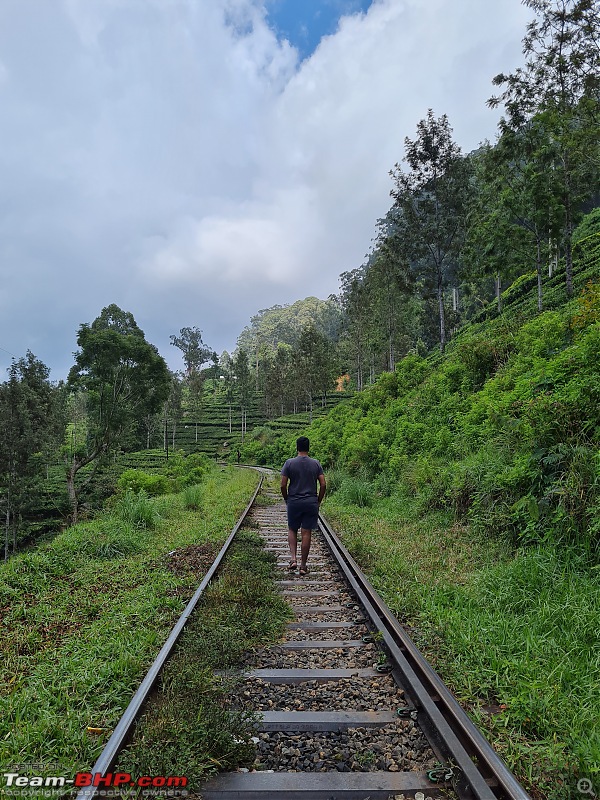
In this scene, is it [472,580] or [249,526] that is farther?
[249,526]

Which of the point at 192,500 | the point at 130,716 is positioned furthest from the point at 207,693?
the point at 192,500

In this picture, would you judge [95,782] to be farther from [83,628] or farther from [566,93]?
[566,93]

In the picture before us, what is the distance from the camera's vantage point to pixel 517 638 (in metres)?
3.68

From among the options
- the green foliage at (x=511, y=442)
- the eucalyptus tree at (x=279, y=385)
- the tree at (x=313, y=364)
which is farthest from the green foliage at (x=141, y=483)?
the eucalyptus tree at (x=279, y=385)

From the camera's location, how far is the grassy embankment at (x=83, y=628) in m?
2.70

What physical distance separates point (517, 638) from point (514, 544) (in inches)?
85.0

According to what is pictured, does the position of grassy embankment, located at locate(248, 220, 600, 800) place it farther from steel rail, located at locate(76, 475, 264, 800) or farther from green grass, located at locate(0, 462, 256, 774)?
green grass, located at locate(0, 462, 256, 774)

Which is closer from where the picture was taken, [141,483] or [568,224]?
[141,483]

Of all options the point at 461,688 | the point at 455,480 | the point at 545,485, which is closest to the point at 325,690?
the point at 461,688

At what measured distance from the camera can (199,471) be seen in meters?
26.0

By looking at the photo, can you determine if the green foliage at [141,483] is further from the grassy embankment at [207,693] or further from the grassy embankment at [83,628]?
the grassy embankment at [207,693]

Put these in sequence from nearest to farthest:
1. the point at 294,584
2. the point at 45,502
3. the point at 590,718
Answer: the point at 590,718 → the point at 294,584 → the point at 45,502

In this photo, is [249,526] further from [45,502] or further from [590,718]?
[45,502]

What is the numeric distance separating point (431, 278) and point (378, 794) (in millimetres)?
28293
